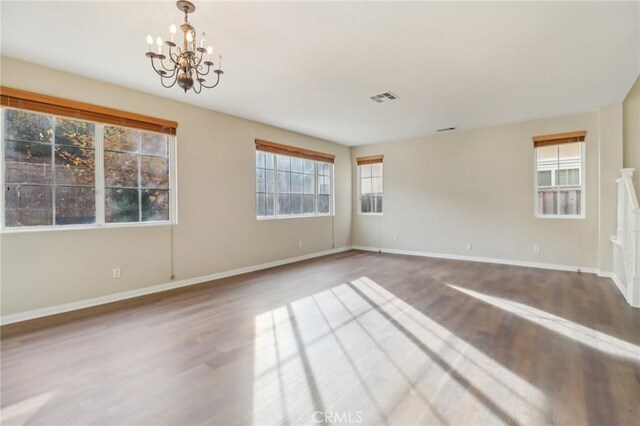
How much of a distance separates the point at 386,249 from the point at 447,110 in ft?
11.8

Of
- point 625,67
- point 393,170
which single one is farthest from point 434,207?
point 625,67

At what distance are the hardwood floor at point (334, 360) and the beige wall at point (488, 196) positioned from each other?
4.86 ft

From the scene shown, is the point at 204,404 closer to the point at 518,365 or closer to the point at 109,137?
the point at 518,365

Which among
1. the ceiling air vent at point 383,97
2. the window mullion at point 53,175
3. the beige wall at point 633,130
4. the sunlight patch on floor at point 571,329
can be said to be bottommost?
the sunlight patch on floor at point 571,329

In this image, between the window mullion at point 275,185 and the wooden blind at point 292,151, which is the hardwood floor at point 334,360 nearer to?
the window mullion at point 275,185

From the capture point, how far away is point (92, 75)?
11.3 feet

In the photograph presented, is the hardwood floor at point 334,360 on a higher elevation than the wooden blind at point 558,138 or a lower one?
lower

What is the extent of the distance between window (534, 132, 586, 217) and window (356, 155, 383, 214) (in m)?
3.20

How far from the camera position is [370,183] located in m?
7.64

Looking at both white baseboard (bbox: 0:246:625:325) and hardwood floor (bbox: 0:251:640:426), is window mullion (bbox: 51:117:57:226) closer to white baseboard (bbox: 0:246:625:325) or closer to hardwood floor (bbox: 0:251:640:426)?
white baseboard (bbox: 0:246:625:325)

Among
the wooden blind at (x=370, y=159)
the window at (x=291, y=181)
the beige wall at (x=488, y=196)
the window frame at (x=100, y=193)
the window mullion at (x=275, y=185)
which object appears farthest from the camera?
the wooden blind at (x=370, y=159)

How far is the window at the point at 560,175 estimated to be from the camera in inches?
201

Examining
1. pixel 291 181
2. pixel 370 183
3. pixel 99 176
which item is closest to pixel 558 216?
pixel 370 183

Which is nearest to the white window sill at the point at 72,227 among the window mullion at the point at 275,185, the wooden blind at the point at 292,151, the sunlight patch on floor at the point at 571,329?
the window mullion at the point at 275,185
